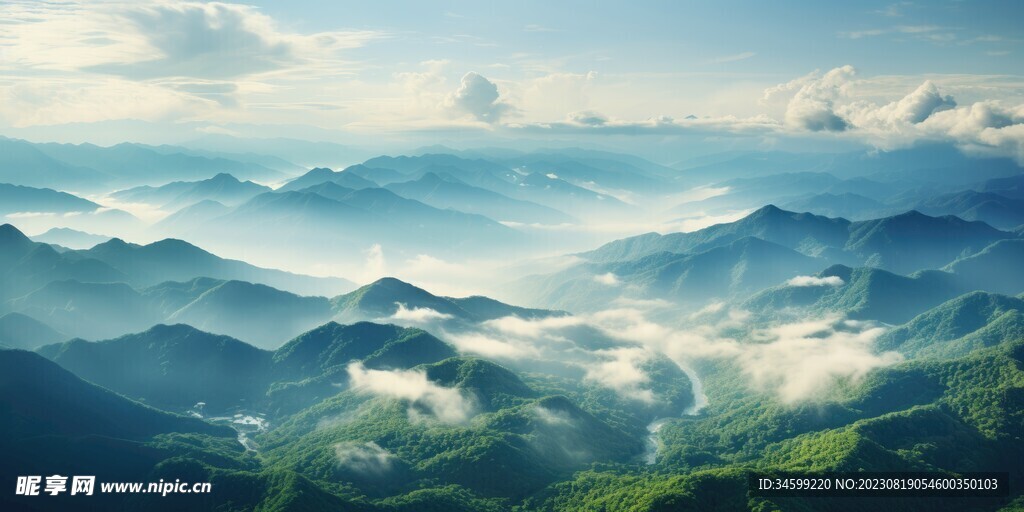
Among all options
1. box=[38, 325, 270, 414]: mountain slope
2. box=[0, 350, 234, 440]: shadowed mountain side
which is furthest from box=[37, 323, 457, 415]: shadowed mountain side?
box=[0, 350, 234, 440]: shadowed mountain side

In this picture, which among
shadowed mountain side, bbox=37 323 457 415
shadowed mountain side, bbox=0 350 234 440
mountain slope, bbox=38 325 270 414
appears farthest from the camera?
shadowed mountain side, bbox=37 323 457 415

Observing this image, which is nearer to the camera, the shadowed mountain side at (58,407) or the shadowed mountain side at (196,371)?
the shadowed mountain side at (58,407)

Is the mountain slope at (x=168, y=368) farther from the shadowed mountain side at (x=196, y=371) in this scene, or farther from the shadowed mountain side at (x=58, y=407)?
the shadowed mountain side at (x=58, y=407)

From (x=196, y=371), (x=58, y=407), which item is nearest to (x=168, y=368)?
(x=196, y=371)

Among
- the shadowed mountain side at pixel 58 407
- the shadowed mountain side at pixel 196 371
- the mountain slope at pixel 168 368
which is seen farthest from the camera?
the shadowed mountain side at pixel 196 371

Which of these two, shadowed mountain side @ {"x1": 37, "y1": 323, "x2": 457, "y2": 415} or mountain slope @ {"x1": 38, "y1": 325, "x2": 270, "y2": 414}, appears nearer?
mountain slope @ {"x1": 38, "y1": 325, "x2": 270, "y2": 414}

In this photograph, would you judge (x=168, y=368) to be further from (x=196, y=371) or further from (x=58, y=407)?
(x=58, y=407)

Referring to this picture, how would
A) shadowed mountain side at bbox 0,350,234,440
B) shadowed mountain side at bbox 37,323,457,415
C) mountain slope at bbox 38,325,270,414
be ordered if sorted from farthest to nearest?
shadowed mountain side at bbox 37,323,457,415
mountain slope at bbox 38,325,270,414
shadowed mountain side at bbox 0,350,234,440

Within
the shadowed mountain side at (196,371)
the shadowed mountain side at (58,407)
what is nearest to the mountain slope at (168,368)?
the shadowed mountain side at (196,371)

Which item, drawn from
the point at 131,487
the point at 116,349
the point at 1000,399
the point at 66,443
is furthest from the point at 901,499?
the point at 116,349

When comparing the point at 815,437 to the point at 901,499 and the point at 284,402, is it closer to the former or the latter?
the point at 901,499

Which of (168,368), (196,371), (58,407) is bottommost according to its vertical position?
(196,371)

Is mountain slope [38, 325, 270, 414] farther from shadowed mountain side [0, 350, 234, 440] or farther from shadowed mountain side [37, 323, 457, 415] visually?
shadowed mountain side [0, 350, 234, 440]
